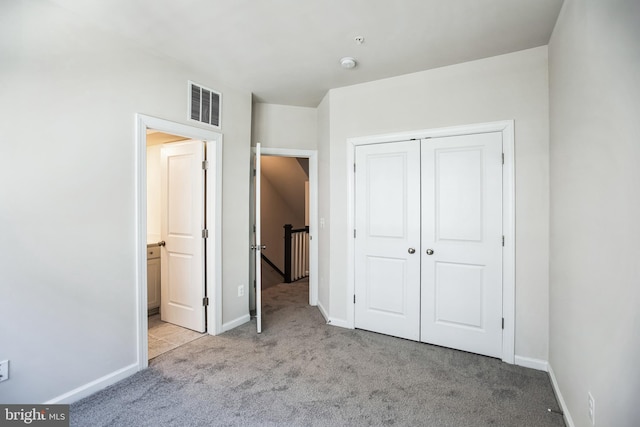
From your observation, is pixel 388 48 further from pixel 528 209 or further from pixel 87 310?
pixel 87 310

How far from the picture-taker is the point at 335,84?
10.4 feet

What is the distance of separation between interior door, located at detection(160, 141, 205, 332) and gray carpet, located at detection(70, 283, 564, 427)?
0.53 meters

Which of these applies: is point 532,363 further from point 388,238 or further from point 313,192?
point 313,192

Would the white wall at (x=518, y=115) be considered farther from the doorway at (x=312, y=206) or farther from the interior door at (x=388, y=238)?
the doorway at (x=312, y=206)

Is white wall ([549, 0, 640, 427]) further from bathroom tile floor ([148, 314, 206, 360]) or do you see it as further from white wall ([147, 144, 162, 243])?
white wall ([147, 144, 162, 243])

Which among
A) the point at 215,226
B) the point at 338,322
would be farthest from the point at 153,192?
the point at 338,322

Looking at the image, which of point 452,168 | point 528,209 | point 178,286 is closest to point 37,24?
point 178,286

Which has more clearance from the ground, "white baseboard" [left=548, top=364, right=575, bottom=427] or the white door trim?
the white door trim

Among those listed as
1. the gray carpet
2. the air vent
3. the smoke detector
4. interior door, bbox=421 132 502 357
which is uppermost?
the smoke detector

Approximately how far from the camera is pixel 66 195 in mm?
1963

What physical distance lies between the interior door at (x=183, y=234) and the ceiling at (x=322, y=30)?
103cm

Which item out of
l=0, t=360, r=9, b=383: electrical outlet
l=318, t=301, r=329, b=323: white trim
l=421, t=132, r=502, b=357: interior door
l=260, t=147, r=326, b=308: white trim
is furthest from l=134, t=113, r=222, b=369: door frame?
l=421, t=132, r=502, b=357: interior door

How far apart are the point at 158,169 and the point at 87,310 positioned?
235 cm

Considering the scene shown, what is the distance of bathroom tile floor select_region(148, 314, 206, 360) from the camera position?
2779 mm
